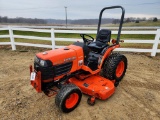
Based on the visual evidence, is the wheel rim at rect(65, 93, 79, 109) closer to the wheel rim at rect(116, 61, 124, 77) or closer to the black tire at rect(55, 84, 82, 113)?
the black tire at rect(55, 84, 82, 113)

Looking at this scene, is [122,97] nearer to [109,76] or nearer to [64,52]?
[109,76]

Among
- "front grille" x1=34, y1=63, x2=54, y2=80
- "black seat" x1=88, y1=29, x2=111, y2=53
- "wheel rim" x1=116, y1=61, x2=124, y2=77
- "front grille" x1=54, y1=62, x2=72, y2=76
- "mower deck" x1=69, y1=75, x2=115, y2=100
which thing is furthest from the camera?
"wheel rim" x1=116, y1=61, x2=124, y2=77

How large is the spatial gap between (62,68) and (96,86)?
0.91m

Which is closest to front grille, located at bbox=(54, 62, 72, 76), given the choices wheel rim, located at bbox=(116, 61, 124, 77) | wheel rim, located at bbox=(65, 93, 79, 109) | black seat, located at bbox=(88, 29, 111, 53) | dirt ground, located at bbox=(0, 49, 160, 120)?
wheel rim, located at bbox=(65, 93, 79, 109)

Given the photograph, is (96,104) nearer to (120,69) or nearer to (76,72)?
(76,72)

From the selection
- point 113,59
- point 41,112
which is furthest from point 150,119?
point 41,112

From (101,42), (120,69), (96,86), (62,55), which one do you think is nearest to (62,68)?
(62,55)

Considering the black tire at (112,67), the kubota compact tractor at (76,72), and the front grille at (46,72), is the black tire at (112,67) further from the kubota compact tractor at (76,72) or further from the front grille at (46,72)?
the front grille at (46,72)

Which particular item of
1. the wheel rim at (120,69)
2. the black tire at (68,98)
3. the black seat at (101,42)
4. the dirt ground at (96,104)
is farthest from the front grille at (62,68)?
the wheel rim at (120,69)

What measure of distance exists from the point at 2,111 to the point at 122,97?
2622mm

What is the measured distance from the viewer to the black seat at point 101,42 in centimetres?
400

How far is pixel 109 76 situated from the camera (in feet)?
13.0

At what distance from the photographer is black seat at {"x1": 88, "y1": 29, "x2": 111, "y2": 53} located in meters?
4.00

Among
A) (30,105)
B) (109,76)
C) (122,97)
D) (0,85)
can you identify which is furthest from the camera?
(0,85)
